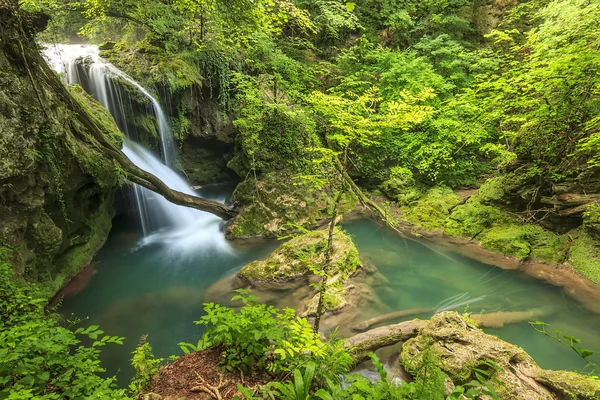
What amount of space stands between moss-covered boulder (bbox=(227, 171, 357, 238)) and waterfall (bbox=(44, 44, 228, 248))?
1.02m

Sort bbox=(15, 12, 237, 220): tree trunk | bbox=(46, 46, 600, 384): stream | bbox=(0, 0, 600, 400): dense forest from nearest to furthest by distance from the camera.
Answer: bbox=(0, 0, 600, 400): dense forest → bbox=(15, 12, 237, 220): tree trunk → bbox=(46, 46, 600, 384): stream

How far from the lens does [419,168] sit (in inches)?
452

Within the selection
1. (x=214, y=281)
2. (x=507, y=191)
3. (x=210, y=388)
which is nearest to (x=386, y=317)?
(x=214, y=281)

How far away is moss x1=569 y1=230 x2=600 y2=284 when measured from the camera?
289 inches

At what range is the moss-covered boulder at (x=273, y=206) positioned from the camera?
31.6 ft

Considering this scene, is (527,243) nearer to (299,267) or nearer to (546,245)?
(546,245)

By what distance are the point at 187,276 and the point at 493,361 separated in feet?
22.1

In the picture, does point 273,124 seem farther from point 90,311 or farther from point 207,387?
point 207,387

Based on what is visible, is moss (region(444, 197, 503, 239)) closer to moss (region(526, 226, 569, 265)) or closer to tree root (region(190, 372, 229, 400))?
moss (region(526, 226, 569, 265))

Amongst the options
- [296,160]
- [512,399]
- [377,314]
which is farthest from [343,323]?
[296,160]

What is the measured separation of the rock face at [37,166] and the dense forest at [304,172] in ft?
0.11

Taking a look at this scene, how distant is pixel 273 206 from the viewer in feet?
33.0

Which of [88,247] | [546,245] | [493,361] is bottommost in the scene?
[546,245]

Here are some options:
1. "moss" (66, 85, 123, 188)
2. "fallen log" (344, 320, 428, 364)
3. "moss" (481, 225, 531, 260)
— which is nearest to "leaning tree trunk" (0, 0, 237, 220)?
"moss" (66, 85, 123, 188)
